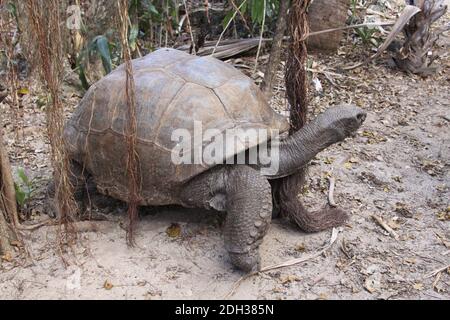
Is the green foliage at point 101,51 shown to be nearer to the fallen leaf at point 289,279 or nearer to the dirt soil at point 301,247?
the dirt soil at point 301,247

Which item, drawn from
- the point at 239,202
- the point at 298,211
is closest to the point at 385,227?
the point at 298,211

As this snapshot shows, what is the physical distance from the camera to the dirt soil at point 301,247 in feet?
10.2

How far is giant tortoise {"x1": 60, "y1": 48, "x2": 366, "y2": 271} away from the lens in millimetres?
3182

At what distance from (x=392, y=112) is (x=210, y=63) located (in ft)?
8.37

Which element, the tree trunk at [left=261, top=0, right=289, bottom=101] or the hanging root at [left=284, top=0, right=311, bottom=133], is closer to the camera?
the hanging root at [left=284, top=0, right=311, bottom=133]

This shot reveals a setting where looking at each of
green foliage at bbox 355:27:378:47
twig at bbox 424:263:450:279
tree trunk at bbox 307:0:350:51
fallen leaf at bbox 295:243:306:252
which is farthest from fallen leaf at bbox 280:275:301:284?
green foliage at bbox 355:27:378:47

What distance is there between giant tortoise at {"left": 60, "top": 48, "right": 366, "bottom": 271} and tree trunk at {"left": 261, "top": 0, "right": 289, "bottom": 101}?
23.9 inches

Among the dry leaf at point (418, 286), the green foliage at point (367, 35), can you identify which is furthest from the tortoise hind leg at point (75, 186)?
the green foliage at point (367, 35)

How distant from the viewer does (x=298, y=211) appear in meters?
3.53

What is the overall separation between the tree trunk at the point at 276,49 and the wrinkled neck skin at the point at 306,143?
34.8 inches

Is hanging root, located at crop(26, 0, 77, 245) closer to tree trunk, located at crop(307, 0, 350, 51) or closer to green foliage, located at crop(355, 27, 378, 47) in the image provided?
tree trunk, located at crop(307, 0, 350, 51)

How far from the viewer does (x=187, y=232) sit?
3.60 m

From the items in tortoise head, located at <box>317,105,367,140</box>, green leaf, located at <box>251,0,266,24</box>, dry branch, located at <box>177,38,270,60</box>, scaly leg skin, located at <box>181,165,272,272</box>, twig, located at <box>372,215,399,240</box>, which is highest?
green leaf, located at <box>251,0,266,24</box>

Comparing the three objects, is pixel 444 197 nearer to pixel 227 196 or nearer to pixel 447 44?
pixel 227 196
